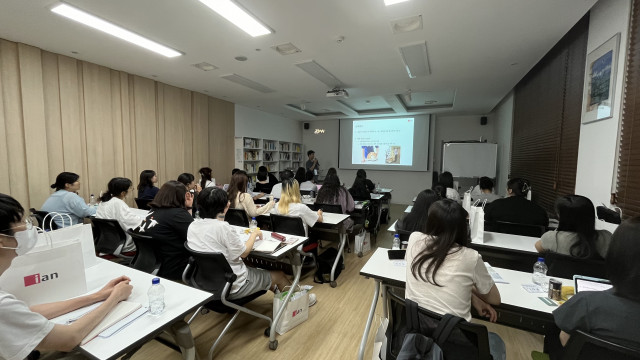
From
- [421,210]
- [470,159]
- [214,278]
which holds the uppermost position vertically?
[470,159]

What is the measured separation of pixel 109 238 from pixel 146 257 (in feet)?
3.03

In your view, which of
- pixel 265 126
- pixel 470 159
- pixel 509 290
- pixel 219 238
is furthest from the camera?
pixel 265 126

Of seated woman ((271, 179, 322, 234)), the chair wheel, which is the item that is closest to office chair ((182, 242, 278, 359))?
the chair wheel

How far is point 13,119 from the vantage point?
3424 mm

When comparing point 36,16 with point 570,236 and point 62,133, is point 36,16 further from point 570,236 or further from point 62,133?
point 570,236

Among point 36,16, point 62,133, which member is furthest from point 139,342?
point 62,133

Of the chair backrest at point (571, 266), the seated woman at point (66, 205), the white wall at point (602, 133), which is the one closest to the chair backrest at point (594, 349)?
the chair backrest at point (571, 266)

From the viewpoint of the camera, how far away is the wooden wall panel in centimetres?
334

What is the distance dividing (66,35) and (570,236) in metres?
5.57

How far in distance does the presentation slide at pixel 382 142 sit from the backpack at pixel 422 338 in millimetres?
7693

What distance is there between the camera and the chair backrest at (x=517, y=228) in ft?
9.11

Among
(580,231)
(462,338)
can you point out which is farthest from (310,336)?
(580,231)

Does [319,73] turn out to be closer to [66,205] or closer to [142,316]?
[66,205]

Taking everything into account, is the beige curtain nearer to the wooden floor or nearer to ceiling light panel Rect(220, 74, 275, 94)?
ceiling light panel Rect(220, 74, 275, 94)
